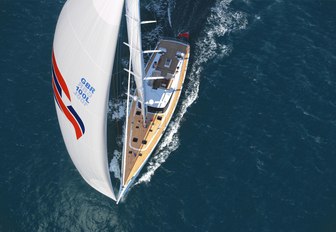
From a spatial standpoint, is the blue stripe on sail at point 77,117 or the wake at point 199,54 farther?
the wake at point 199,54

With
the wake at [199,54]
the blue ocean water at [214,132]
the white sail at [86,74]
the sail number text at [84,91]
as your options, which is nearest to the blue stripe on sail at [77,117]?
the white sail at [86,74]

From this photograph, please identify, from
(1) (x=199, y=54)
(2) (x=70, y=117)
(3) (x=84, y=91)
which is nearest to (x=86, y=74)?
(3) (x=84, y=91)

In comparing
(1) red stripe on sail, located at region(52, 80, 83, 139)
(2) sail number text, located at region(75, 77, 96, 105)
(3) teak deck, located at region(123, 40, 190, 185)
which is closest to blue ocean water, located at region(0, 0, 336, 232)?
(3) teak deck, located at region(123, 40, 190, 185)

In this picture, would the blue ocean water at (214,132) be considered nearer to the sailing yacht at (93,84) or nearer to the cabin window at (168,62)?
the cabin window at (168,62)

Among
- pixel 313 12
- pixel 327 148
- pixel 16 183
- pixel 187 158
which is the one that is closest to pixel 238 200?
pixel 187 158

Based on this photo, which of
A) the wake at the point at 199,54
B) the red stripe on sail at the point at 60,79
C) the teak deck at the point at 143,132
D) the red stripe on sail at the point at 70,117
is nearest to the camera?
the red stripe on sail at the point at 60,79

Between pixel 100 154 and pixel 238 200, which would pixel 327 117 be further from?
pixel 100 154

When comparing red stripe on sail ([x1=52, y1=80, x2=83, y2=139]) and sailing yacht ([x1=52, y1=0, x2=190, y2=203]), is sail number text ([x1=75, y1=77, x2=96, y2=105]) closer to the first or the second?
sailing yacht ([x1=52, y1=0, x2=190, y2=203])
